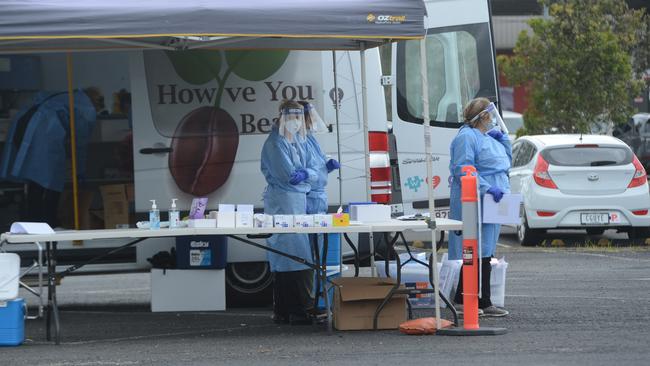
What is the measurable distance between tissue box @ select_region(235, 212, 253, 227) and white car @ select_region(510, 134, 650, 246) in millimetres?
8114

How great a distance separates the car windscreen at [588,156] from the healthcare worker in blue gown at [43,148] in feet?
23.3

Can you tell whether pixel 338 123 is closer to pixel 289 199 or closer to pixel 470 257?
pixel 289 199

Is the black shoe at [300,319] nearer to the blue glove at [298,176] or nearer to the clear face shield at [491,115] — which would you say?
the blue glove at [298,176]

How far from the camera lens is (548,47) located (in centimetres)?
2556

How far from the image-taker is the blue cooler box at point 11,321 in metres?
9.05

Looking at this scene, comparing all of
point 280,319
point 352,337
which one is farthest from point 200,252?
point 352,337

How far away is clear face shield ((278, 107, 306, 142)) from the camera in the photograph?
9.90 meters

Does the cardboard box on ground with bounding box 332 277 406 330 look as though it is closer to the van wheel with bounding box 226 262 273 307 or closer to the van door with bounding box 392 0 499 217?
the van wheel with bounding box 226 262 273 307

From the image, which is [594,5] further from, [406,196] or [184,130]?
[184,130]

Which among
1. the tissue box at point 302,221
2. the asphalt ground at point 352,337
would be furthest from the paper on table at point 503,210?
the tissue box at point 302,221

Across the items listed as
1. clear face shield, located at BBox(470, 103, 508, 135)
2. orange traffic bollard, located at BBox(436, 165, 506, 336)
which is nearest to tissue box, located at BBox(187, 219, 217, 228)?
orange traffic bollard, located at BBox(436, 165, 506, 336)

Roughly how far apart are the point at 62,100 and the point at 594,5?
16.1 metres

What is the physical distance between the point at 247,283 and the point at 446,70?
3231 millimetres

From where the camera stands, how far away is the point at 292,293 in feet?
33.1
